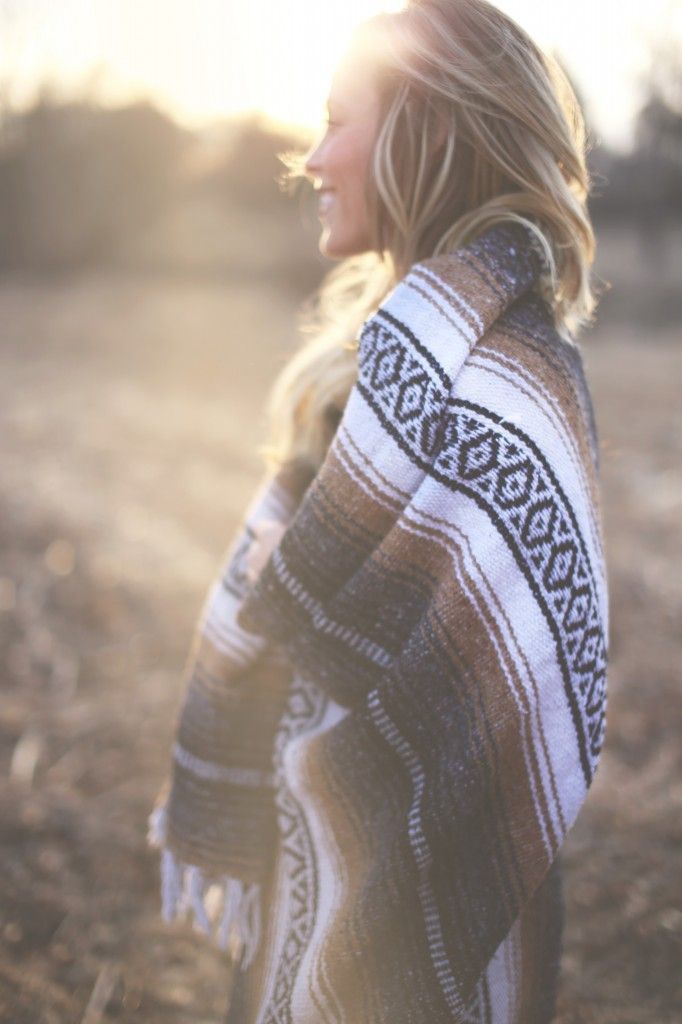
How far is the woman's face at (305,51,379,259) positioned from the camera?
1.44 m

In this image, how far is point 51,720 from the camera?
3043 millimetres

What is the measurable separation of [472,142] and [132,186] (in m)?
15.8

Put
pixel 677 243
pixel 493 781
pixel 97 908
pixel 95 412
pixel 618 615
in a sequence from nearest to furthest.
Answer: pixel 493 781 < pixel 97 908 < pixel 618 615 < pixel 95 412 < pixel 677 243

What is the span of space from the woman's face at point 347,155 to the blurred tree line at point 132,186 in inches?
521

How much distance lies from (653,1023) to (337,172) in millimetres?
1945

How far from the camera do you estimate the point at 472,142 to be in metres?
1.38

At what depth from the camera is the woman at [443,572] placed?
1.23 m

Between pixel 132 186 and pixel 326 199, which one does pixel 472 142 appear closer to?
pixel 326 199

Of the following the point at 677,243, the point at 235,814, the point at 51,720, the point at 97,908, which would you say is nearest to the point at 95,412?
the point at 51,720

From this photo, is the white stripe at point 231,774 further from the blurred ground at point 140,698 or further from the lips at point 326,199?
the lips at point 326,199

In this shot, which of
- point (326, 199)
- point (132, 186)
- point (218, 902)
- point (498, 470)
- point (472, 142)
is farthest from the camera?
point (132, 186)

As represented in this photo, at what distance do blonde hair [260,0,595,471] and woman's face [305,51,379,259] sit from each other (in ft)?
0.07

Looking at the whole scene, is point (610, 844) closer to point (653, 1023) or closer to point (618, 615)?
point (653, 1023)

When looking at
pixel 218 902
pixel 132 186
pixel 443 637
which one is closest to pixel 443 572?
pixel 443 637
